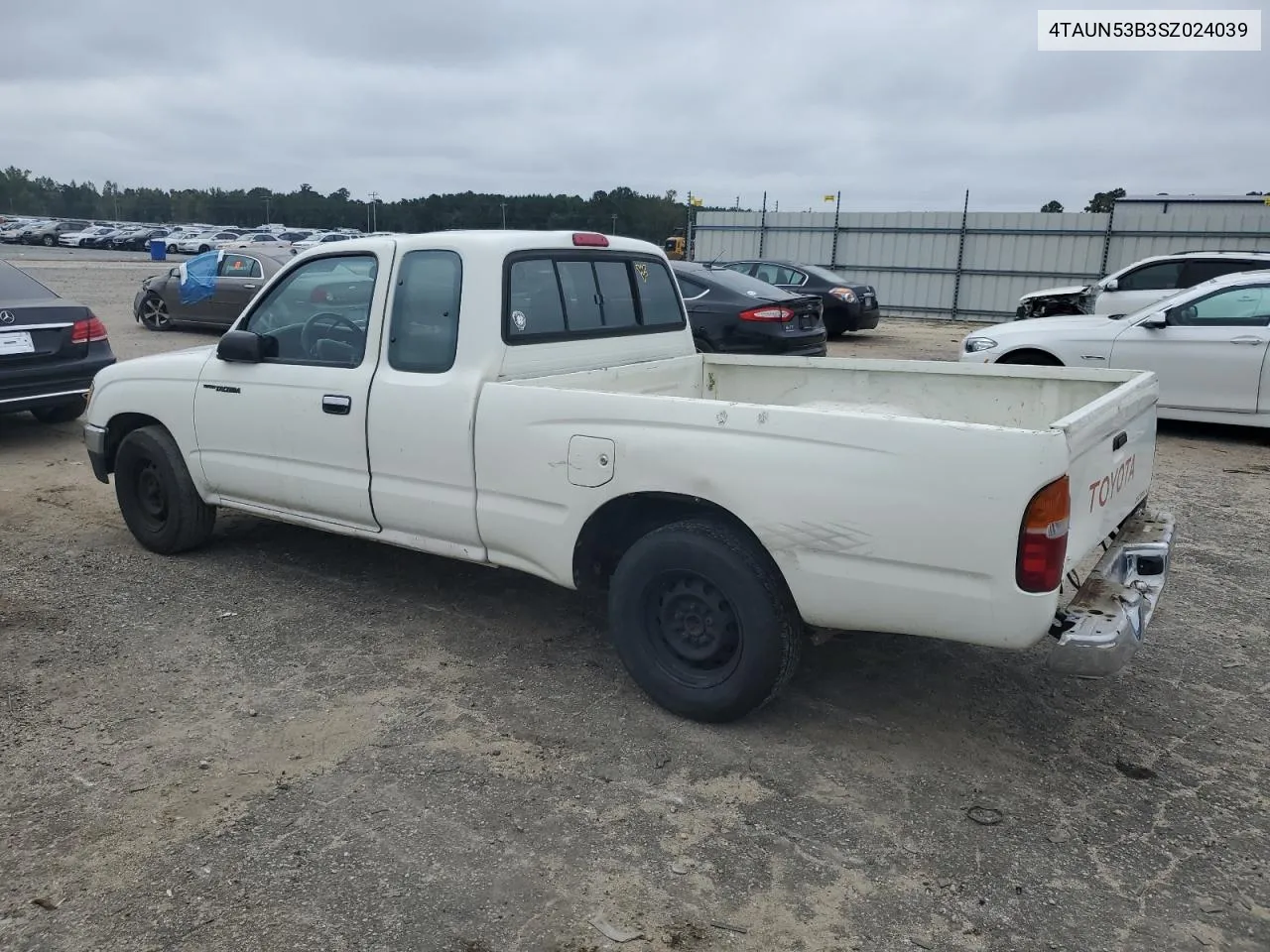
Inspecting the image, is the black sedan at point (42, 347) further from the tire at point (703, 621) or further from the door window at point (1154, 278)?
the door window at point (1154, 278)

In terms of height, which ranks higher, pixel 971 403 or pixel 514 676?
pixel 971 403

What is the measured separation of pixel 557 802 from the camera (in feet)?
10.6

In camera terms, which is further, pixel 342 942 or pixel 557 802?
pixel 557 802

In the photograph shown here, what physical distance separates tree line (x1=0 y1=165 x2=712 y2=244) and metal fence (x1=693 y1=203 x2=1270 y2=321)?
287cm

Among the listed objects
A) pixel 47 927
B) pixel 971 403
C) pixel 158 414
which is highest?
pixel 971 403

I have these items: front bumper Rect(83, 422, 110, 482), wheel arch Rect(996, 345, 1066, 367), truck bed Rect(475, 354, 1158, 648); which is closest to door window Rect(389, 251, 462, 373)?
truck bed Rect(475, 354, 1158, 648)

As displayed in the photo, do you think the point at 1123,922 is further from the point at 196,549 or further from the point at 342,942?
the point at 196,549

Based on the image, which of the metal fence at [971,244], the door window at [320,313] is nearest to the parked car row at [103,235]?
the metal fence at [971,244]

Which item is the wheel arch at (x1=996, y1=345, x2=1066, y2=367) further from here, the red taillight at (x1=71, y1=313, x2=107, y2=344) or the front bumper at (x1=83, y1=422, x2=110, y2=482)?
the red taillight at (x1=71, y1=313, x2=107, y2=344)

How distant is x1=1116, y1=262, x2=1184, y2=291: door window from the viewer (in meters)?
13.4

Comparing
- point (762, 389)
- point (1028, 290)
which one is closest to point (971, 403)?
point (762, 389)

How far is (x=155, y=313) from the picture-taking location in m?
16.0

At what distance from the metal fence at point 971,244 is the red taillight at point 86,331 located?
18.6 m

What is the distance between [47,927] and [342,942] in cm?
81
